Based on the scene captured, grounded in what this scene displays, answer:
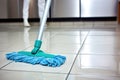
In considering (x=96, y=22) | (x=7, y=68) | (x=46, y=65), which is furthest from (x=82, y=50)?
(x=96, y=22)

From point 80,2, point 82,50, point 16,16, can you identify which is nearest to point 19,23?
point 16,16

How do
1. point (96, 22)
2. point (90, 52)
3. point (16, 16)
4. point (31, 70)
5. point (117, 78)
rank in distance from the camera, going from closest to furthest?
point (117, 78) → point (31, 70) → point (90, 52) → point (96, 22) → point (16, 16)

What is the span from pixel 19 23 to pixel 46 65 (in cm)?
316

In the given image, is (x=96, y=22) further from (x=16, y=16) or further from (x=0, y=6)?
(x=0, y=6)

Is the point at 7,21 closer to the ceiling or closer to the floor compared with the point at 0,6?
closer to the floor

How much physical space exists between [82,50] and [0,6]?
120 inches

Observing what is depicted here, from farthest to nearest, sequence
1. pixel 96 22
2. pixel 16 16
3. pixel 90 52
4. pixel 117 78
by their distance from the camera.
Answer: pixel 16 16, pixel 96 22, pixel 90 52, pixel 117 78

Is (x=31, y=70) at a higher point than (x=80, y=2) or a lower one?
lower

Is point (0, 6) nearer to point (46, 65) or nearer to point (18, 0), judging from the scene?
point (18, 0)

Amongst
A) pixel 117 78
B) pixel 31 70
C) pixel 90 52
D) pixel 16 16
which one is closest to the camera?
pixel 117 78

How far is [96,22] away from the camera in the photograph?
3.80 meters

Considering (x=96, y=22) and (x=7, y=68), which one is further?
(x=96, y=22)

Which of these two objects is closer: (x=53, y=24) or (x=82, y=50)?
(x=82, y=50)

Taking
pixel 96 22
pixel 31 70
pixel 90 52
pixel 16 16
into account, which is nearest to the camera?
pixel 31 70
